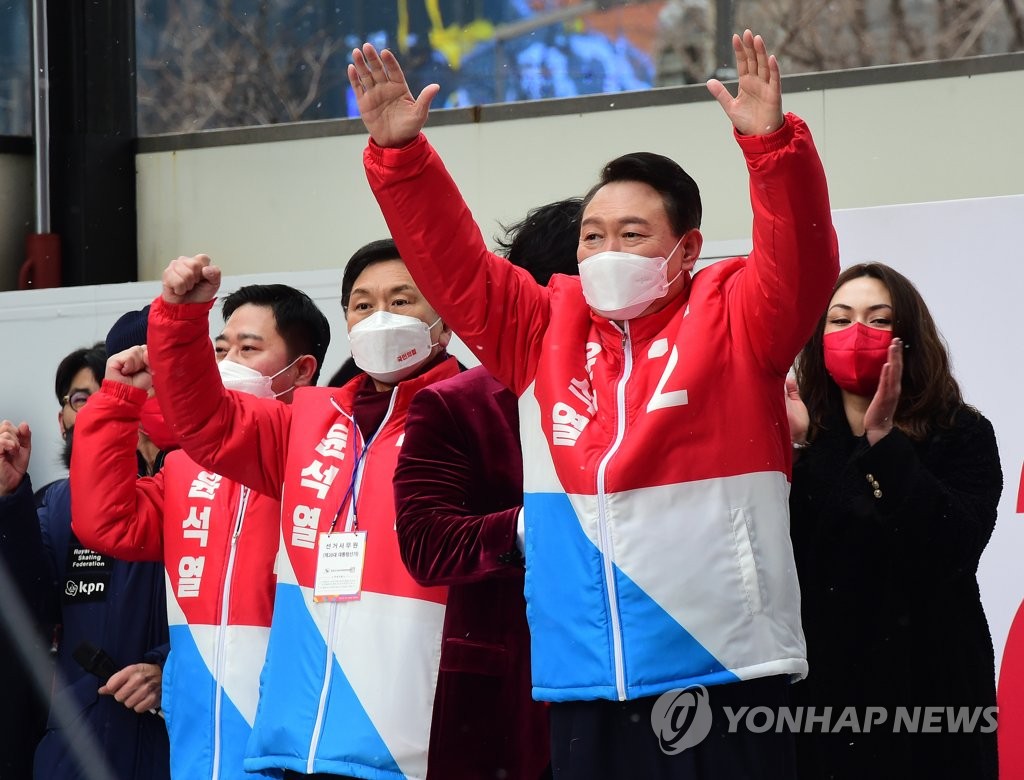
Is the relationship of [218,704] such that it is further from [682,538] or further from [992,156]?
[992,156]

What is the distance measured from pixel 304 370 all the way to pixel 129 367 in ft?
1.50

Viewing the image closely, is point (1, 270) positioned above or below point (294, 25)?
below

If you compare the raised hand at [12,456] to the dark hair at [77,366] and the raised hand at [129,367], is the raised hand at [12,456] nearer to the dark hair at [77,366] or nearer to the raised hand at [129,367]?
the raised hand at [129,367]

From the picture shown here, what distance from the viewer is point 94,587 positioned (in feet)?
13.6

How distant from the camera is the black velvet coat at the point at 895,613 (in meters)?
3.09

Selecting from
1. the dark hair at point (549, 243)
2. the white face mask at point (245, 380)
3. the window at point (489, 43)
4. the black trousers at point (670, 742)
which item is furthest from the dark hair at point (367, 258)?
the window at point (489, 43)

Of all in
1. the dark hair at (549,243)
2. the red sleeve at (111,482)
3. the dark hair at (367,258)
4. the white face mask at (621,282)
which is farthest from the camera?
the red sleeve at (111,482)

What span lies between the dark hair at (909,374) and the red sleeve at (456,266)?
990 millimetres

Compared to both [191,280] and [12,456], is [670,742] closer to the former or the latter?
[191,280]

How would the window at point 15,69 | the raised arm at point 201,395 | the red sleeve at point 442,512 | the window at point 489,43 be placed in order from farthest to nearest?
the window at point 15,69 → the window at point 489,43 → the raised arm at point 201,395 → the red sleeve at point 442,512

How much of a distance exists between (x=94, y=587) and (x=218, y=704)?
0.85 m

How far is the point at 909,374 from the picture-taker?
11.1ft

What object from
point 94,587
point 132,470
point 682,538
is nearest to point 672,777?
point 682,538

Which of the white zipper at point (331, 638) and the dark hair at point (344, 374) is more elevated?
the dark hair at point (344, 374)
